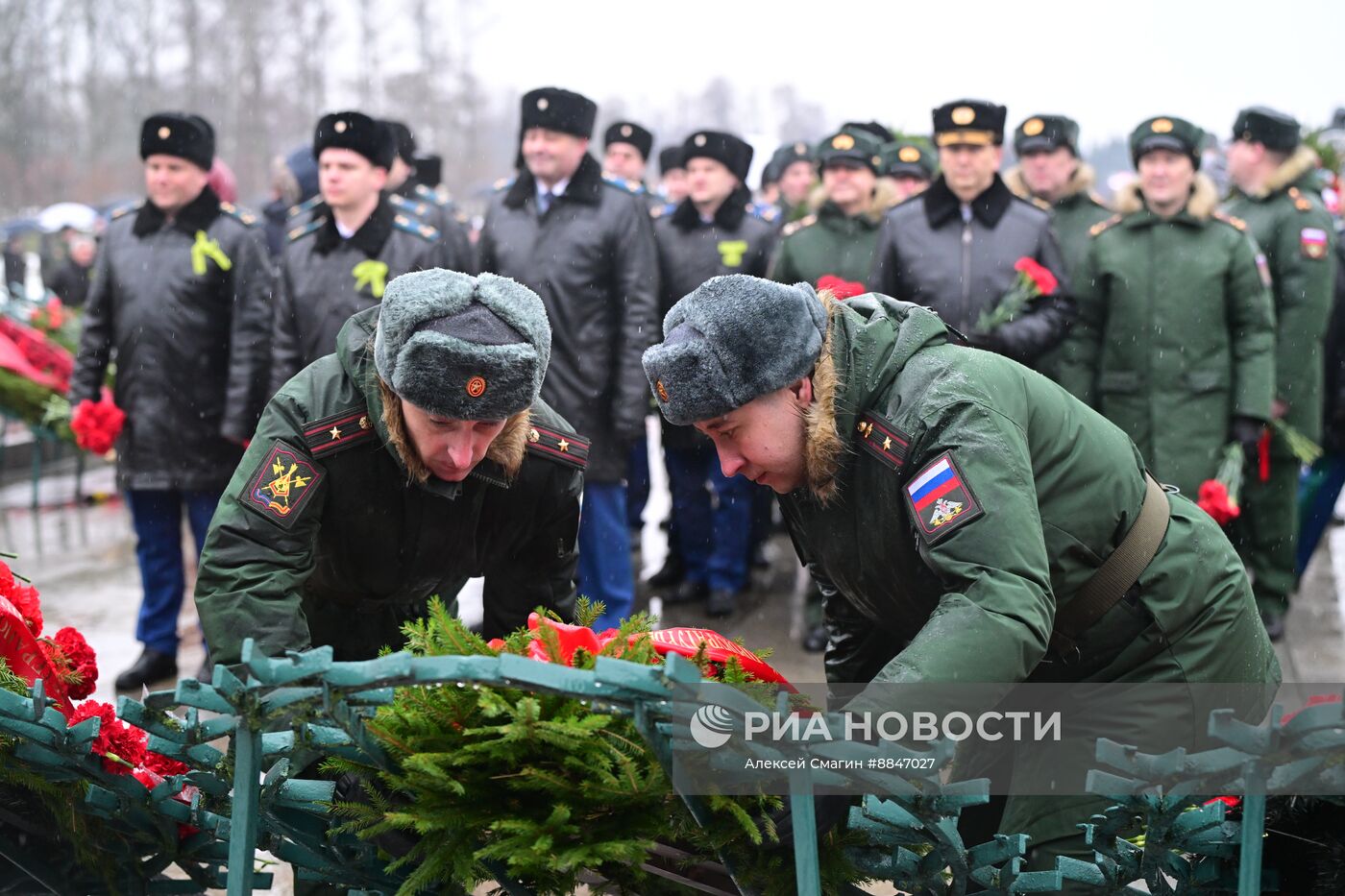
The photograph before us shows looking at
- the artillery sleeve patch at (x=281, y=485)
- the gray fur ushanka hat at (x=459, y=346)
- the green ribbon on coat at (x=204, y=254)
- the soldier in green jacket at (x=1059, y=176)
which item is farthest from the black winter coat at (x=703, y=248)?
the gray fur ushanka hat at (x=459, y=346)

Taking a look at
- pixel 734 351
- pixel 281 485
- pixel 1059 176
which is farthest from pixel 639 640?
pixel 1059 176

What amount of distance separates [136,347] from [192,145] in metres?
0.89

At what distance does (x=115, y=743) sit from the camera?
8.32 feet

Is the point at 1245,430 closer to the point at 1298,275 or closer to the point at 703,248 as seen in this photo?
the point at 1298,275

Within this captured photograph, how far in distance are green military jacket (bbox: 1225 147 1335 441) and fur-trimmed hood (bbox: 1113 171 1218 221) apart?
28.1 inches

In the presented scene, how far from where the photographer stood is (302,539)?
3.11 meters

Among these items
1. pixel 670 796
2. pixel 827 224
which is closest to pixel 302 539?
pixel 670 796

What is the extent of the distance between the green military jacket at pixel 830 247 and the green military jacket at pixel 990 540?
436 cm

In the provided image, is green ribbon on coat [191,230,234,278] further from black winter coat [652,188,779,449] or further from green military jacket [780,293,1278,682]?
green military jacket [780,293,1278,682]

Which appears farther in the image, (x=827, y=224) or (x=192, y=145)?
(x=827, y=224)

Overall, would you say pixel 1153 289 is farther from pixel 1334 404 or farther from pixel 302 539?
pixel 302 539

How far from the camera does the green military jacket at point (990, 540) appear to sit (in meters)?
2.37

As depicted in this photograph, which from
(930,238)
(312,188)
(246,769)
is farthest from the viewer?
(312,188)

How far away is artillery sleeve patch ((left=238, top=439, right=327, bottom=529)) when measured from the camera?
3.03m
